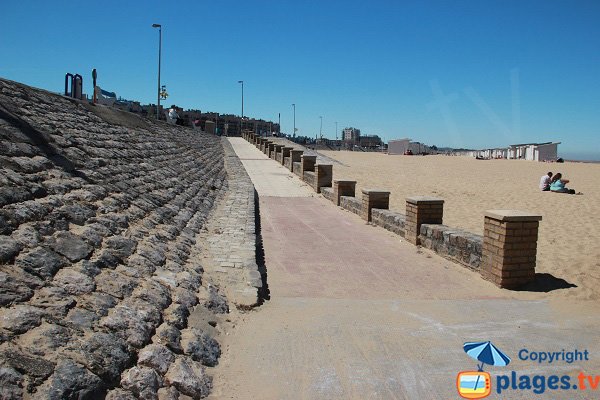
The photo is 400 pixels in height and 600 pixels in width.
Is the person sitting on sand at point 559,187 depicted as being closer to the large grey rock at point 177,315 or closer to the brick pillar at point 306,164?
the brick pillar at point 306,164

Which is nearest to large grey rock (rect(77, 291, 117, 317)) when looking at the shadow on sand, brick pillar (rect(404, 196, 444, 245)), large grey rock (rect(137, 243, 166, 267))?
large grey rock (rect(137, 243, 166, 267))

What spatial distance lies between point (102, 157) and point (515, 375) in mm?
5106

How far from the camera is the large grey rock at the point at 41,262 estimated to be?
2865 millimetres

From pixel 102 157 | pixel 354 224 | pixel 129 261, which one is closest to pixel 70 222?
pixel 129 261

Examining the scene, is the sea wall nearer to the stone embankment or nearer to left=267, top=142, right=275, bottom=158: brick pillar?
the stone embankment

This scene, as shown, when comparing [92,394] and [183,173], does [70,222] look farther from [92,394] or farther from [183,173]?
[183,173]

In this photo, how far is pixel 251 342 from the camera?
4.02 m

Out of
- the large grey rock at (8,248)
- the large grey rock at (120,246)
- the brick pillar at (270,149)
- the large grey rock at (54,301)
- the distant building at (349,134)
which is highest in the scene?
the distant building at (349,134)

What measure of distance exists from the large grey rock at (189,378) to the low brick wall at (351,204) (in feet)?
28.0

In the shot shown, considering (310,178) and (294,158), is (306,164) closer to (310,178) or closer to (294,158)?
(310,178)

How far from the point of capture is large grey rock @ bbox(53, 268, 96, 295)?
9.75 ft

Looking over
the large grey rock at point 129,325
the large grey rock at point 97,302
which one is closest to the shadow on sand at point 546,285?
the large grey rock at point 129,325

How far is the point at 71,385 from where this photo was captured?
7.48ft

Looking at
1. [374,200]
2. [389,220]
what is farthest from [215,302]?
[374,200]
